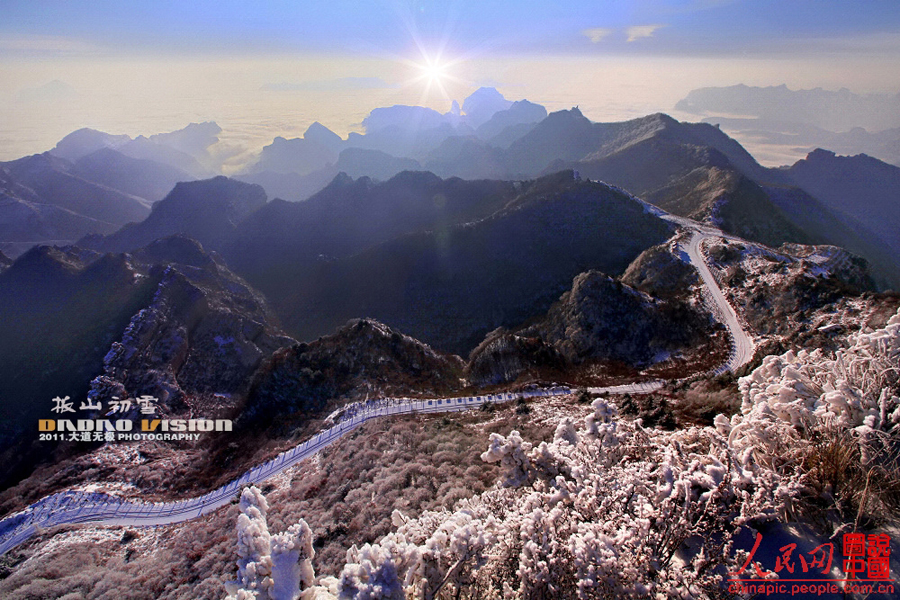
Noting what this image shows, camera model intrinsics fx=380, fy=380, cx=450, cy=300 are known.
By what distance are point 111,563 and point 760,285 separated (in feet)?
152

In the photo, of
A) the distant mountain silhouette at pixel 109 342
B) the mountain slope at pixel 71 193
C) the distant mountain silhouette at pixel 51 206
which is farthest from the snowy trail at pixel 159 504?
the mountain slope at pixel 71 193

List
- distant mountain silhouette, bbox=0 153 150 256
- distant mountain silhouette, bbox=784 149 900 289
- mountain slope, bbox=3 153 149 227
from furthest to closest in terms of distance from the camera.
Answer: mountain slope, bbox=3 153 149 227, distant mountain silhouette, bbox=784 149 900 289, distant mountain silhouette, bbox=0 153 150 256

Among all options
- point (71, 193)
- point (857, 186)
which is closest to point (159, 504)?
point (71, 193)

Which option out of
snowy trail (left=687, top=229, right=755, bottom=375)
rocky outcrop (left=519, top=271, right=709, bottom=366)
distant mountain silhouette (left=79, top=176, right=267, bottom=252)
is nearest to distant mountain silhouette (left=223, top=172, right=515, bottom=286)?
distant mountain silhouette (left=79, top=176, right=267, bottom=252)

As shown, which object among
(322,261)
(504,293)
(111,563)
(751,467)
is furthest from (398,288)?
(751,467)

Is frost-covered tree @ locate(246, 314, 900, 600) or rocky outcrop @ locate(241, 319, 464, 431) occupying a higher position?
frost-covered tree @ locate(246, 314, 900, 600)

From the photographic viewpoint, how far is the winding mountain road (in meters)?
18.2

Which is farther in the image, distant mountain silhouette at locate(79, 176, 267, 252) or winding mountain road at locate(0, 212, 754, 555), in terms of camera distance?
distant mountain silhouette at locate(79, 176, 267, 252)

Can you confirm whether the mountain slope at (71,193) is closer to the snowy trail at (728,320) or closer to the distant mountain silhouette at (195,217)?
the distant mountain silhouette at (195,217)

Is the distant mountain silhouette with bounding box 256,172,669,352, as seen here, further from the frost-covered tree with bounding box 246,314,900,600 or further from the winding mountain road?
the frost-covered tree with bounding box 246,314,900,600

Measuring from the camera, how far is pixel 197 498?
19203 millimetres

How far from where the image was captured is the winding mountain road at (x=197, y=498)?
1823 cm

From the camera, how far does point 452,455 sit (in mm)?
14617

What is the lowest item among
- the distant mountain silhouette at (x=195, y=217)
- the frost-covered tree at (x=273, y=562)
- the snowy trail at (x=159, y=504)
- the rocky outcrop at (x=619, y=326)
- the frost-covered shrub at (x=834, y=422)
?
the snowy trail at (x=159, y=504)
